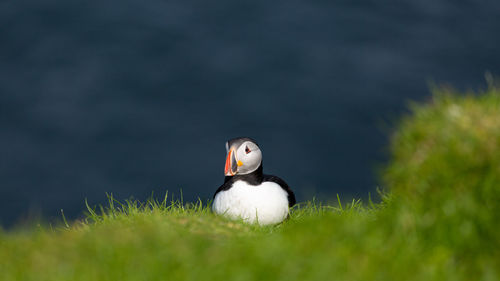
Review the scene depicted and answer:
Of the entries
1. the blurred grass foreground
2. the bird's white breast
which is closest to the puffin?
the bird's white breast

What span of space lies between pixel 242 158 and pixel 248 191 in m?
0.40

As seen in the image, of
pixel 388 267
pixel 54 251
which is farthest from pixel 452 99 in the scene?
pixel 54 251

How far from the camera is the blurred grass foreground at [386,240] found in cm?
483

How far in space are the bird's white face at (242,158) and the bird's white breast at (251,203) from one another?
0.17m

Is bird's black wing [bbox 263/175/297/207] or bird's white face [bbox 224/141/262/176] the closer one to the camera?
bird's white face [bbox 224/141/262/176]

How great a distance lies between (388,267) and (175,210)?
3282mm

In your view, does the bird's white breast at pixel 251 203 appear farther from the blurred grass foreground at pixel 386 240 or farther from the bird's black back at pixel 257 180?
the blurred grass foreground at pixel 386 240

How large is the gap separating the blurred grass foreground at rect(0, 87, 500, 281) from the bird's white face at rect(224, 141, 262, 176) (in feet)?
4.28

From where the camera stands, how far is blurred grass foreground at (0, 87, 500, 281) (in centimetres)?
483

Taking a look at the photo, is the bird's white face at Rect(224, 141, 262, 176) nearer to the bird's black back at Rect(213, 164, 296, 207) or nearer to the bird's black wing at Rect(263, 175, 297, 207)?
the bird's black back at Rect(213, 164, 296, 207)

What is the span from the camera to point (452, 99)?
19.4ft

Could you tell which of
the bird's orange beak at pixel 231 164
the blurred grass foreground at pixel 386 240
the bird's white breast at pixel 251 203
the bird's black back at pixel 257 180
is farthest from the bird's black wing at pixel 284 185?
the blurred grass foreground at pixel 386 240

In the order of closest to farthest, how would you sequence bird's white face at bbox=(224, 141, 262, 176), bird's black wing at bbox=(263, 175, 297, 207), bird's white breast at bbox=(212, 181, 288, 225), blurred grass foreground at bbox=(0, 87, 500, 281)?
blurred grass foreground at bbox=(0, 87, 500, 281), bird's white breast at bbox=(212, 181, 288, 225), bird's white face at bbox=(224, 141, 262, 176), bird's black wing at bbox=(263, 175, 297, 207)

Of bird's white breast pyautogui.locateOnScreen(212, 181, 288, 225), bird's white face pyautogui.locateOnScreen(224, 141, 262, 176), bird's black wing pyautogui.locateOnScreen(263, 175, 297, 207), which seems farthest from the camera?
bird's black wing pyautogui.locateOnScreen(263, 175, 297, 207)
